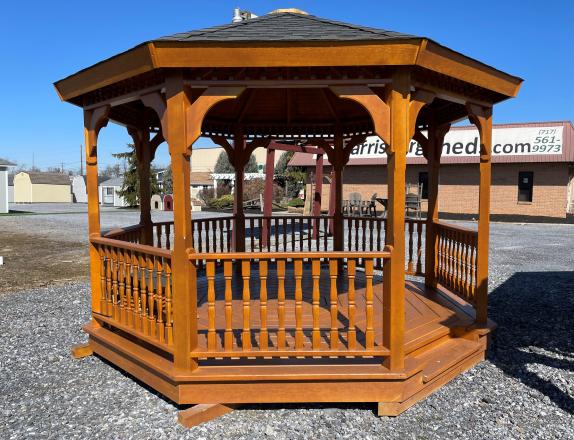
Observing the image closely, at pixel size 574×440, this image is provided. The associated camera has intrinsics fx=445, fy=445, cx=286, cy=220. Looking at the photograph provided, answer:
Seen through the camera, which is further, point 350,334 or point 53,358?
point 53,358

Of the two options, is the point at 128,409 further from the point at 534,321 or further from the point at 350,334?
the point at 534,321

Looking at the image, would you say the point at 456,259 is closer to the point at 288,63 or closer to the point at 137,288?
the point at 288,63

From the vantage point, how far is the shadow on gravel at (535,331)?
13.9 feet

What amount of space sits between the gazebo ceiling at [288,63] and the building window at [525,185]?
63.2 ft

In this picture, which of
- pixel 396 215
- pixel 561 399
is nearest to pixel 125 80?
pixel 396 215

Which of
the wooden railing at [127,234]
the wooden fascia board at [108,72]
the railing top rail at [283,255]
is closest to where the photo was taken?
the wooden fascia board at [108,72]

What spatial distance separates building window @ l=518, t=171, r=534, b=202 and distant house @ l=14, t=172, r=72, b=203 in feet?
184

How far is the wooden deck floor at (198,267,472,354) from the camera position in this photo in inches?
162

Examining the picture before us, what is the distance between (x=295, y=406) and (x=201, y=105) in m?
2.59

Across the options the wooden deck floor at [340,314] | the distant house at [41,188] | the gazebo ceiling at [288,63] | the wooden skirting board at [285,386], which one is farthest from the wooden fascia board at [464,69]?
the distant house at [41,188]

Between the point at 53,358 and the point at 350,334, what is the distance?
3307 mm

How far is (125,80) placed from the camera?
3.93 meters

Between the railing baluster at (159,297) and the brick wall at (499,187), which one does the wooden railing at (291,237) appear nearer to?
the railing baluster at (159,297)

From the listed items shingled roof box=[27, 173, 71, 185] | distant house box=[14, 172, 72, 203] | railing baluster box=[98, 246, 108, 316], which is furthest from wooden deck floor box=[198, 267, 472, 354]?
shingled roof box=[27, 173, 71, 185]
